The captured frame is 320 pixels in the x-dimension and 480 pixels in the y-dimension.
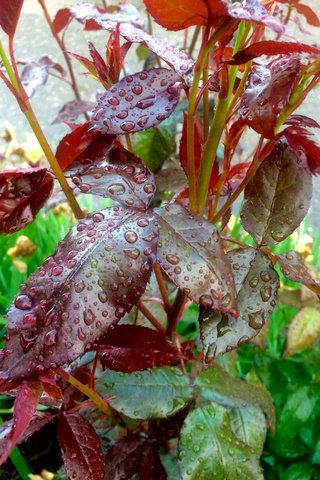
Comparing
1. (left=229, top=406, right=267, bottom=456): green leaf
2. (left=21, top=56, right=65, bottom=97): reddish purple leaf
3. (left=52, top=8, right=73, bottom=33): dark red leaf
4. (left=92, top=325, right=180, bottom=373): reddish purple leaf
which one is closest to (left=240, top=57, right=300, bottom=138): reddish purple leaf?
(left=92, top=325, right=180, bottom=373): reddish purple leaf

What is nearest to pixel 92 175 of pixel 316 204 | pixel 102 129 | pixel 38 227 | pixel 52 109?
pixel 102 129

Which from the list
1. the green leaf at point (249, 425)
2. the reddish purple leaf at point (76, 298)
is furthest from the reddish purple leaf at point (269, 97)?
the green leaf at point (249, 425)

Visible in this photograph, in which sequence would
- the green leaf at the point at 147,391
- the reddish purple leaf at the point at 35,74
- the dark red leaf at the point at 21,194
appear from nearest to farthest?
the dark red leaf at the point at 21,194 < the green leaf at the point at 147,391 < the reddish purple leaf at the point at 35,74

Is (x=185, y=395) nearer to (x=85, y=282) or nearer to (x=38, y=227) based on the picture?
(x=85, y=282)

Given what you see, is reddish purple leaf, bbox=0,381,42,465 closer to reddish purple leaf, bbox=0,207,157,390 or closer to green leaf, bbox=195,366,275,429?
reddish purple leaf, bbox=0,207,157,390

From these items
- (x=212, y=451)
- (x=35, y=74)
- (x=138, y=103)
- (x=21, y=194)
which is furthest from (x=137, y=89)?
(x=35, y=74)

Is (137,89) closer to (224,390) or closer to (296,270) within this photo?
(296,270)

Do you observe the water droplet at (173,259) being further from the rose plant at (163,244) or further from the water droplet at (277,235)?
the water droplet at (277,235)
